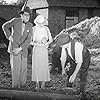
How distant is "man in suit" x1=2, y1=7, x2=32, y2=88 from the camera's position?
5.60 meters

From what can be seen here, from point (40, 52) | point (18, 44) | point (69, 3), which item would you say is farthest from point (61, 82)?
point (69, 3)

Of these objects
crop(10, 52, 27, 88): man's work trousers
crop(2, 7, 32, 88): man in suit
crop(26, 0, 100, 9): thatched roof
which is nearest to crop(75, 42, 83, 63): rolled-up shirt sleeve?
crop(2, 7, 32, 88): man in suit

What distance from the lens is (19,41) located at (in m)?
5.61

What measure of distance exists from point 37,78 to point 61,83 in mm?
1623

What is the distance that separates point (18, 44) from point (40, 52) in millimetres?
508

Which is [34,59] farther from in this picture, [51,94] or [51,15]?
[51,15]

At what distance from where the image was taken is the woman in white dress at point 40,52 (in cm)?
545

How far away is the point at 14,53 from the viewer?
561 cm

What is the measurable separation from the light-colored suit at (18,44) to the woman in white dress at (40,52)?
190 millimetres

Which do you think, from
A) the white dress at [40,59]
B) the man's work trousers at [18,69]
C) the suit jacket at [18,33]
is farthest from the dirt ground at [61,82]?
the suit jacket at [18,33]

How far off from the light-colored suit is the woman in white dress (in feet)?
0.62

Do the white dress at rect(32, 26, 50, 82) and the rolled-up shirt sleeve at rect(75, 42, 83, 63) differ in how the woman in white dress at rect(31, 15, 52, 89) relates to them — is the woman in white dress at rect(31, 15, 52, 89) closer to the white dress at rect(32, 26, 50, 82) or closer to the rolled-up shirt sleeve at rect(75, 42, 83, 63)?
the white dress at rect(32, 26, 50, 82)

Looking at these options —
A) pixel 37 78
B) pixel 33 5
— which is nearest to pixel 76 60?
pixel 37 78

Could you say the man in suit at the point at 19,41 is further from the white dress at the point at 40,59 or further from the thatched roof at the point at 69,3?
the thatched roof at the point at 69,3
